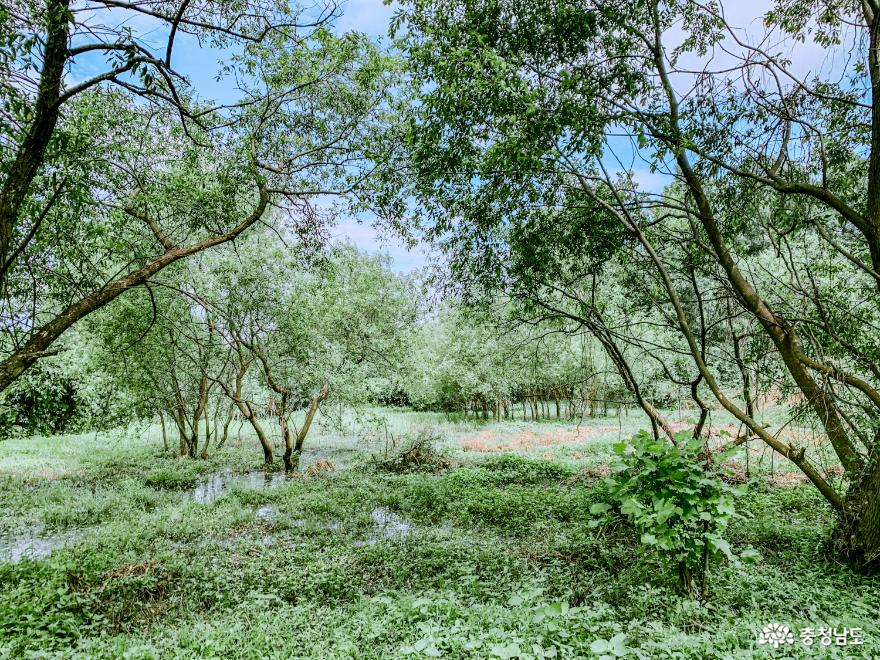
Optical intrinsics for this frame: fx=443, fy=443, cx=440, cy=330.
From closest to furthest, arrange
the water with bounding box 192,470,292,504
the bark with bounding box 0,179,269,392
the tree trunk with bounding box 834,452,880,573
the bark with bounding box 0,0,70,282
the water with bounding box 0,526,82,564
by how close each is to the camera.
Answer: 1. the bark with bounding box 0,0,70,282
2. the bark with bounding box 0,179,269,392
3. the tree trunk with bounding box 834,452,880,573
4. the water with bounding box 0,526,82,564
5. the water with bounding box 192,470,292,504

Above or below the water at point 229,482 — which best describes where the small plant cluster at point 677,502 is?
above

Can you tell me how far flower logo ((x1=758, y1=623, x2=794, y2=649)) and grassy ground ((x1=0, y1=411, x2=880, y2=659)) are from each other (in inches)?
3.1

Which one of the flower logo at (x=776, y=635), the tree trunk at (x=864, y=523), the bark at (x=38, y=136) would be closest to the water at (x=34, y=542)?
the bark at (x=38, y=136)

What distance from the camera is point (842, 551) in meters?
5.50

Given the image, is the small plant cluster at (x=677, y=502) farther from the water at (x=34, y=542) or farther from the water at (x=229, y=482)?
the water at (x=229, y=482)

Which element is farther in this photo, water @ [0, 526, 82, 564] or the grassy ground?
water @ [0, 526, 82, 564]

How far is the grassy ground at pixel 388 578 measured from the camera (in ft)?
13.3

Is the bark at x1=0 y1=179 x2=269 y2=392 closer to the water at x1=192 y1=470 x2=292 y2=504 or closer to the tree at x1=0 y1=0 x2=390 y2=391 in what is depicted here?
the tree at x1=0 y1=0 x2=390 y2=391

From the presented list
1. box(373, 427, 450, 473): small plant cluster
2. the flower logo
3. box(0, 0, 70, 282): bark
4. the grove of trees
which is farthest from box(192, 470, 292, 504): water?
the flower logo

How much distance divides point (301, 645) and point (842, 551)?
6.46m

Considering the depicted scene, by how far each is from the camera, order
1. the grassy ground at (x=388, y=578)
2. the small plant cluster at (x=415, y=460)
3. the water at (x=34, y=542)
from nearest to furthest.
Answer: the grassy ground at (x=388, y=578) < the water at (x=34, y=542) < the small plant cluster at (x=415, y=460)

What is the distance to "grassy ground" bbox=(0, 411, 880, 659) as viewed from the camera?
4051 millimetres

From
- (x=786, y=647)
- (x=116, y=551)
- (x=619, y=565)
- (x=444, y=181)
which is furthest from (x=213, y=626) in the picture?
(x=444, y=181)

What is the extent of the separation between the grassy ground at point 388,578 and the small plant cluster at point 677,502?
0.46 metres
